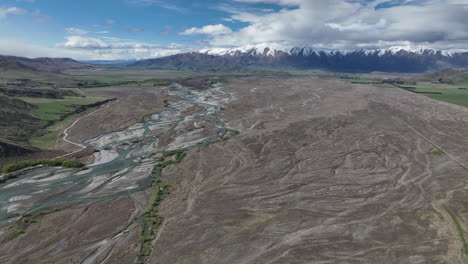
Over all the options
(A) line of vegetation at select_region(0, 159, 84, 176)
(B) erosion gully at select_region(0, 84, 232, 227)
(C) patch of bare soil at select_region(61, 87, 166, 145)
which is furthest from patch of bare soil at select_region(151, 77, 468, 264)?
(C) patch of bare soil at select_region(61, 87, 166, 145)

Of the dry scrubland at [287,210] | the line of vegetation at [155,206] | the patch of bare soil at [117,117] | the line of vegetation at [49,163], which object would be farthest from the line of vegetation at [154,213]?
the patch of bare soil at [117,117]

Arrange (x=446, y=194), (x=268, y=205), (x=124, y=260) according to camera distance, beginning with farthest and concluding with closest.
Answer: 1. (x=446, y=194)
2. (x=268, y=205)
3. (x=124, y=260)

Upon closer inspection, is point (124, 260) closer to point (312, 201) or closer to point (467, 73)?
point (312, 201)

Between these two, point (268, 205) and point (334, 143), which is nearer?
point (268, 205)

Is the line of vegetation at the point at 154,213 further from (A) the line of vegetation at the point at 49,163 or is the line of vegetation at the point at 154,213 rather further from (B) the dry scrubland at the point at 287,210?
(A) the line of vegetation at the point at 49,163

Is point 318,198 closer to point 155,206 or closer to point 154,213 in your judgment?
point 154,213

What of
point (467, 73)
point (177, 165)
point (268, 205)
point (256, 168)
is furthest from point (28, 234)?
point (467, 73)
